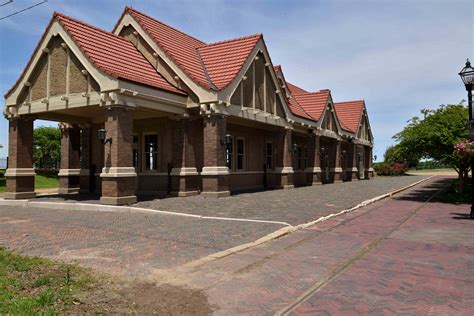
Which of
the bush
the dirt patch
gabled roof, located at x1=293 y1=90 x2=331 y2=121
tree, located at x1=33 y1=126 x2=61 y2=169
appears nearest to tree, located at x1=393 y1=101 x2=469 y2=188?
gabled roof, located at x1=293 y1=90 x2=331 y2=121

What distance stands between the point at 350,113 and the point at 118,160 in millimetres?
31170

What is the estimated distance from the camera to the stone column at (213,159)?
1727cm

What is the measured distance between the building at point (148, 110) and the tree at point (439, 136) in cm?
721

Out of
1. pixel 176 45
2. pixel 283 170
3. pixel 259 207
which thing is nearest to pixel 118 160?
pixel 259 207

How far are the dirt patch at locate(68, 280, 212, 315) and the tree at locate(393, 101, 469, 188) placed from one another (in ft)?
49.0

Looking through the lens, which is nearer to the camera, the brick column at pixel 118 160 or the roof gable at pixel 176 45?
the brick column at pixel 118 160

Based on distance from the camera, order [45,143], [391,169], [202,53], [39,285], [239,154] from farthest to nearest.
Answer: [45,143], [391,169], [239,154], [202,53], [39,285]

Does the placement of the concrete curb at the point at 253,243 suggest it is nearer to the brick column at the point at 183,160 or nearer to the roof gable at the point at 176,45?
the brick column at the point at 183,160

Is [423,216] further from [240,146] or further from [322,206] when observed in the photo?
[240,146]

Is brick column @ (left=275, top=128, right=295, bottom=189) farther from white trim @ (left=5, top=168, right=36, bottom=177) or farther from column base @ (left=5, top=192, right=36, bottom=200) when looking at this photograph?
column base @ (left=5, top=192, right=36, bottom=200)

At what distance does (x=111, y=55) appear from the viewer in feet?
54.8

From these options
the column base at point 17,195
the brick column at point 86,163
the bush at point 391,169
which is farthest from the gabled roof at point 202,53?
the bush at point 391,169

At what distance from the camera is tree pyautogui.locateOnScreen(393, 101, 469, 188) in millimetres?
17219

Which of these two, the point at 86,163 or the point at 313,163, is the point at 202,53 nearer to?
the point at 86,163
